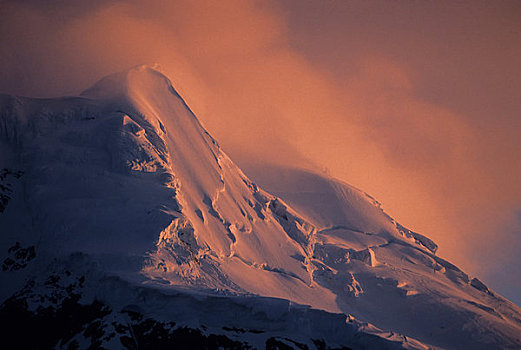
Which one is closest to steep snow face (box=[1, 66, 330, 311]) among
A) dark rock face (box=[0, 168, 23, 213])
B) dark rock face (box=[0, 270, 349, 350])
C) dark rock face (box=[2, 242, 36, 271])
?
dark rock face (box=[0, 168, 23, 213])

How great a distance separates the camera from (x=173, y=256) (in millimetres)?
62000

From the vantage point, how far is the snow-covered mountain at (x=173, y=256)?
174ft

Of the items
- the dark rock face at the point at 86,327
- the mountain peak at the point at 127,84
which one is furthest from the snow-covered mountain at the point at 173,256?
the mountain peak at the point at 127,84

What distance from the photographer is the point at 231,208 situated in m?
83.2

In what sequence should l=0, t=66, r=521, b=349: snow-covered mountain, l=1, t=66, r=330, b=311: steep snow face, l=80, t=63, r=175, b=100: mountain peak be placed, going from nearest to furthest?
l=0, t=66, r=521, b=349: snow-covered mountain → l=1, t=66, r=330, b=311: steep snow face → l=80, t=63, r=175, b=100: mountain peak

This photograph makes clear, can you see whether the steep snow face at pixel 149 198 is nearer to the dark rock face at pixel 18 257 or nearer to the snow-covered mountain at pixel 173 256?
the snow-covered mountain at pixel 173 256

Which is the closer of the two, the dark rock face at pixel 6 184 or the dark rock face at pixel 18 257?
the dark rock face at pixel 18 257

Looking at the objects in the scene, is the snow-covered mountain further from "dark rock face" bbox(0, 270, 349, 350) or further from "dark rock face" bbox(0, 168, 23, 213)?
"dark rock face" bbox(0, 168, 23, 213)

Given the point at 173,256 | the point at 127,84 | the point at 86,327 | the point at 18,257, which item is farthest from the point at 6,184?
the point at 127,84

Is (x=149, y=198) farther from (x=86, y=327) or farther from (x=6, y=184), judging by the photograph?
(x=6, y=184)

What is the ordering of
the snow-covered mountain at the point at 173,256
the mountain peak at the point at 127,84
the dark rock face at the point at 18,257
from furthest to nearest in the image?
1. the mountain peak at the point at 127,84
2. the dark rock face at the point at 18,257
3. the snow-covered mountain at the point at 173,256

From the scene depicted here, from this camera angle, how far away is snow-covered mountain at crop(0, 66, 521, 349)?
5294 cm

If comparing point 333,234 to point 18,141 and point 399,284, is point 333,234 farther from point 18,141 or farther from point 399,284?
point 18,141

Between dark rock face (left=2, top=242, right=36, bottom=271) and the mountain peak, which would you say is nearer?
dark rock face (left=2, top=242, right=36, bottom=271)
